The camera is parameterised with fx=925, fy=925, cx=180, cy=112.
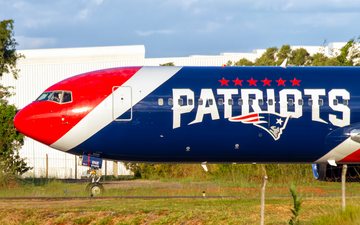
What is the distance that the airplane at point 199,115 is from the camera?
31594 millimetres

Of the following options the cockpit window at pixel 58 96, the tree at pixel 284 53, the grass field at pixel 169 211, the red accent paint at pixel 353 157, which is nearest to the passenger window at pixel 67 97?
the cockpit window at pixel 58 96

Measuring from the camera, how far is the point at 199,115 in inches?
1262

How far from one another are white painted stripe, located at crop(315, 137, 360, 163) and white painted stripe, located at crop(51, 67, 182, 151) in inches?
261

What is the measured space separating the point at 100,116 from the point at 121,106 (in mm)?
798

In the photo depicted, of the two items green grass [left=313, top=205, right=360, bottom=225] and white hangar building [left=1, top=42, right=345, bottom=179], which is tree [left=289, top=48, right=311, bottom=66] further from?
green grass [left=313, top=205, right=360, bottom=225]

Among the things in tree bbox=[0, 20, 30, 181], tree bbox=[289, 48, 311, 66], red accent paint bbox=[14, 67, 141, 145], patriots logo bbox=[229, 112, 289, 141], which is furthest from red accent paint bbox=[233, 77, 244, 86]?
tree bbox=[289, 48, 311, 66]

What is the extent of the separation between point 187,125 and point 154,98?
4.86ft

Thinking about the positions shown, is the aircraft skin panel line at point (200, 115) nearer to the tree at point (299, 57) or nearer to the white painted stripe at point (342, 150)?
the white painted stripe at point (342, 150)

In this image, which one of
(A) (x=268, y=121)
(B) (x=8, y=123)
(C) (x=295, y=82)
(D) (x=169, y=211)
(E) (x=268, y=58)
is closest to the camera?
(D) (x=169, y=211)

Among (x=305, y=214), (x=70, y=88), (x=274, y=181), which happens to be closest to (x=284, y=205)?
(x=305, y=214)

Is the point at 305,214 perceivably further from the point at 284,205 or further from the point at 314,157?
the point at 314,157

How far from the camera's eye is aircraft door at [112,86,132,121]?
104ft

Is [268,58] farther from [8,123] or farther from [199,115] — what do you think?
[199,115]

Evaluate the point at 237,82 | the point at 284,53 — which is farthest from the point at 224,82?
the point at 284,53
